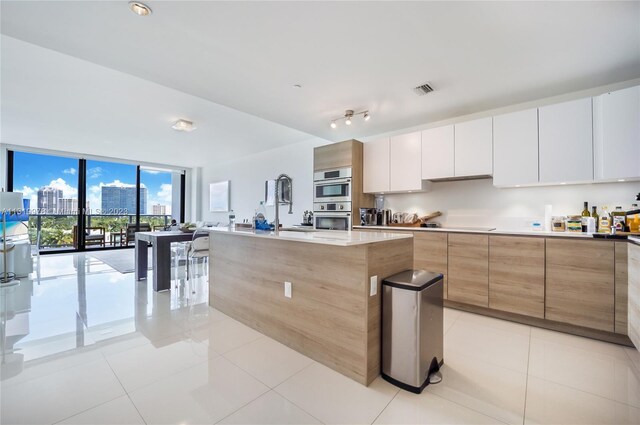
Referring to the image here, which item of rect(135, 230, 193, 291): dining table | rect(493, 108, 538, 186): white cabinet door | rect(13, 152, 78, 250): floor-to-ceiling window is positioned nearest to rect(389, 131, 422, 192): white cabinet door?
rect(493, 108, 538, 186): white cabinet door

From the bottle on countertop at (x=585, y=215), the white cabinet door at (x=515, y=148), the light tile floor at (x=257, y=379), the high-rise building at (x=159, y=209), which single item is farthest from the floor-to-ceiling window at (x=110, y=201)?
the bottle on countertop at (x=585, y=215)

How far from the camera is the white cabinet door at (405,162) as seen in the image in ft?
12.4

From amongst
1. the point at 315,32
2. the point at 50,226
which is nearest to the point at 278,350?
the point at 315,32

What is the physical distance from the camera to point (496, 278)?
284 centimetres

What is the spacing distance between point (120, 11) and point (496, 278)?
392 centimetres

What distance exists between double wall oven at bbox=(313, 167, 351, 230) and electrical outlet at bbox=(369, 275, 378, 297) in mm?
2408

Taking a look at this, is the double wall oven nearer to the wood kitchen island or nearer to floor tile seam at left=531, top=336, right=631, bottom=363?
the wood kitchen island

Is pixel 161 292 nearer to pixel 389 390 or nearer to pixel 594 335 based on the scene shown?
pixel 389 390

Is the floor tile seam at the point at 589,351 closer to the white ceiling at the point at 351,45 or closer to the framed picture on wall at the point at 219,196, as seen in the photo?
the white ceiling at the point at 351,45

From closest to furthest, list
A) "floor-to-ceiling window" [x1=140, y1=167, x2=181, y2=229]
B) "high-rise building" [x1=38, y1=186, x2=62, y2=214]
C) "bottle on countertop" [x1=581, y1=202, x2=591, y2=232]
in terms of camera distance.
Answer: "bottle on countertop" [x1=581, y1=202, x2=591, y2=232], "high-rise building" [x1=38, y1=186, x2=62, y2=214], "floor-to-ceiling window" [x1=140, y1=167, x2=181, y2=229]

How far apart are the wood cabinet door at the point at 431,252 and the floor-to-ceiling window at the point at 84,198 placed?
26.9ft

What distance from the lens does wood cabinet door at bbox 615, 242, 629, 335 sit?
7.34 ft

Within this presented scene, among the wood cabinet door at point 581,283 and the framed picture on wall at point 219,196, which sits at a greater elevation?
the framed picture on wall at point 219,196

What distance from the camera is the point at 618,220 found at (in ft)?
8.36
